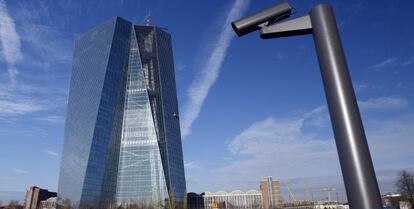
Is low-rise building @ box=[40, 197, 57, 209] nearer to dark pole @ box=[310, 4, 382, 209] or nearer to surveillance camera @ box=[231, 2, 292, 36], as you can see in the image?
surveillance camera @ box=[231, 2, 292, 36]

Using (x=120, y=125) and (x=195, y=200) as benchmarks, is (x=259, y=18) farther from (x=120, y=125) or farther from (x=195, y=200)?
(x=195, y=200)

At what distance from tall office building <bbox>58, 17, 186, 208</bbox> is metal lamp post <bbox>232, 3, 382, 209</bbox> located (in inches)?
4224

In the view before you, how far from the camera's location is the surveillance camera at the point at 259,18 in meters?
4.21

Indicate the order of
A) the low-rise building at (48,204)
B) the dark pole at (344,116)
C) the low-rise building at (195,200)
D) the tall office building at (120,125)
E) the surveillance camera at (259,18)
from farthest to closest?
the low-rise building at (195,200), the low-rise building at (48,204), the tall office building at (120,125), the surveillance camera at (259,18), the dark pole at (344,116)

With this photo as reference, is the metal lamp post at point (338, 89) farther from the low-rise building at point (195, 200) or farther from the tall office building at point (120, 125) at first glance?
the low-rise building at point (195, 200)

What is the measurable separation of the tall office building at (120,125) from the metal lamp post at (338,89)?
4224 inches

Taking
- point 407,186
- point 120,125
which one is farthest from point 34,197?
point 407,186

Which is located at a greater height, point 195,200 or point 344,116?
point 195,200

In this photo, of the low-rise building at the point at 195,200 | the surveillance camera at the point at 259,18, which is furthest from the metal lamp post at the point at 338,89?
the low-rise building at the point at 195,200

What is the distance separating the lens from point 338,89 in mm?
3781

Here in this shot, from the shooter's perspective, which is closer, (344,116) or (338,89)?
(344,116)

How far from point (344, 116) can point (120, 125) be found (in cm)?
12713

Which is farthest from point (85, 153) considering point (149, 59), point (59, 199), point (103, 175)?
point (149, 59)

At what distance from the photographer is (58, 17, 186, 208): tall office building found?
112 meters
